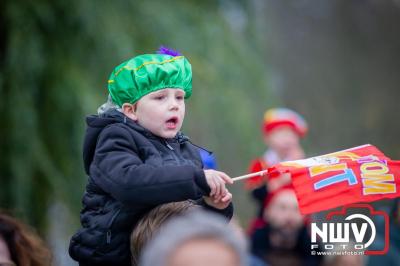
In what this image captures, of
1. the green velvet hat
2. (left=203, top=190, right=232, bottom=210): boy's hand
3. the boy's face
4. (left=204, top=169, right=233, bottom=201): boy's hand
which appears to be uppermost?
the green velvet hat

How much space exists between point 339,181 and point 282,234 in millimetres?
1998

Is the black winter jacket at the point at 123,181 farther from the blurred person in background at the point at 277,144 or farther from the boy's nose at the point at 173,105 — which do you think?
the blurred person in background at the point at 277,144

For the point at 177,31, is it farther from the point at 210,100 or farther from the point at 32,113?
the point at 32,113

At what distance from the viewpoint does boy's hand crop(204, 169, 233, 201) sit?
103 inches

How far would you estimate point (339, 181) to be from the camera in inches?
117

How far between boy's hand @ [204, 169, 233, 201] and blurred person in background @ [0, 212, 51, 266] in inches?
37.0

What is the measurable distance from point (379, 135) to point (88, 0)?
6.11 meters

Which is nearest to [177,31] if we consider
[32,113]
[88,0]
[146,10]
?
[146,10]

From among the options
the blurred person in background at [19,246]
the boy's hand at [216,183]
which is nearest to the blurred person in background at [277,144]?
the blurred person in background at [19,246]

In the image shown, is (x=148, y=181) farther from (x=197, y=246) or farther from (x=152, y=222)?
(x=197, y=246)

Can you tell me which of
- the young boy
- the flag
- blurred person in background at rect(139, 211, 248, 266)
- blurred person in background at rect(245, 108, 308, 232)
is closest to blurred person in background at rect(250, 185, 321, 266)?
blurred person in background at rect(245, 108, 308, 232)

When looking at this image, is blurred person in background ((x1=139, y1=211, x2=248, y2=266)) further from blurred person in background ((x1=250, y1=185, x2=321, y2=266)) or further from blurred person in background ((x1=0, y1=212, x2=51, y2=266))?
blurred person in background ((x1=250, y1=185, x2=321, y2=266))

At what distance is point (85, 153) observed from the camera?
9.57ft

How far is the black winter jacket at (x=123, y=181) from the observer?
258 centimetres
